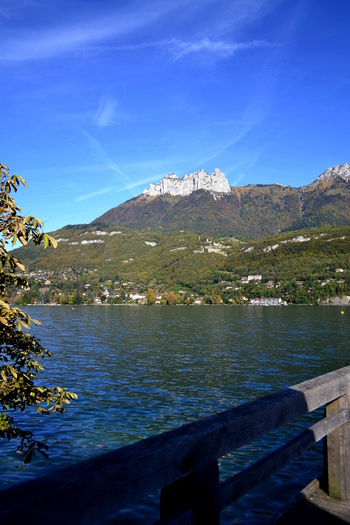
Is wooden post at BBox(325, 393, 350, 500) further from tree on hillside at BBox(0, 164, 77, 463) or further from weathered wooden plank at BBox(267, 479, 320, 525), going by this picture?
tree on hillside at BBox(0, 164, 77, 463)

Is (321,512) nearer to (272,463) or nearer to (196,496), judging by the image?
(272,463)

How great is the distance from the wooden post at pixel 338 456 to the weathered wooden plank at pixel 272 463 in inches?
3.6

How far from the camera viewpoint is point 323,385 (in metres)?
3.60

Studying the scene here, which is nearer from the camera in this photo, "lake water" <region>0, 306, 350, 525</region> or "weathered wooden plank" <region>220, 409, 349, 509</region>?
"weathered wooden plank" <region>220, 409, 349, 509</region>

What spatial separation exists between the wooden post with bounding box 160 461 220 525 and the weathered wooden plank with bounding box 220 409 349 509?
0.23 meters

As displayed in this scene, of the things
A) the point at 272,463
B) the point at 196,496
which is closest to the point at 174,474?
the point at 196,496

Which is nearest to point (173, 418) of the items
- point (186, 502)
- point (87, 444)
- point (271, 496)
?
point (87, 444)

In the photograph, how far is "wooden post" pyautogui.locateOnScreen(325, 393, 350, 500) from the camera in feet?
13.2

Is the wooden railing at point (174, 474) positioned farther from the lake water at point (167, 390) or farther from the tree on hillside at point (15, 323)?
the lake water at point (167, 390)

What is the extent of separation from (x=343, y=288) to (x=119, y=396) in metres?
130

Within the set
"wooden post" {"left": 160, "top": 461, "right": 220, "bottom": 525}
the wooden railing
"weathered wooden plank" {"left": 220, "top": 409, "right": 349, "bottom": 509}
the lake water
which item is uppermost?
the wooden railing

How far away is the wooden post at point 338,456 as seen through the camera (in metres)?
4.03

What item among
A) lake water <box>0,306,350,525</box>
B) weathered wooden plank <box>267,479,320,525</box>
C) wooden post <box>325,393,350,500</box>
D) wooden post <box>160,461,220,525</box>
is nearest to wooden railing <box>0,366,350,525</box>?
wooden post <box>160,461,220,525</box>

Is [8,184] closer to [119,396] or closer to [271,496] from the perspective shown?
[271,496]
